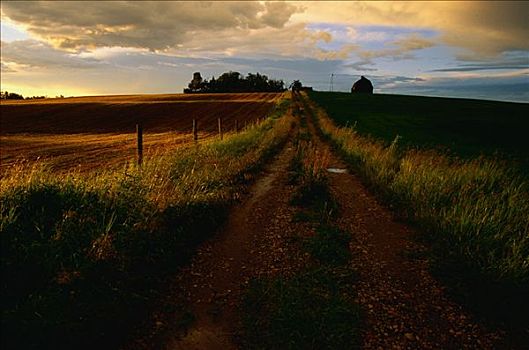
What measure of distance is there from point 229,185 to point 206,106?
43325 mm

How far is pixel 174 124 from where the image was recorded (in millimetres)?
36688

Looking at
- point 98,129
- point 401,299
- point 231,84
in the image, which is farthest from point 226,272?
point 231,84

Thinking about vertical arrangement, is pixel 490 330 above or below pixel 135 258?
below

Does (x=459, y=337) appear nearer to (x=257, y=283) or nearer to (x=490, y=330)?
(x=490, y=330)

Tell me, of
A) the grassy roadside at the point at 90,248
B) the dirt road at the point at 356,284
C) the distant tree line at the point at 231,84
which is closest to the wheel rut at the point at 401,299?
the dirt road at the point at 356,284

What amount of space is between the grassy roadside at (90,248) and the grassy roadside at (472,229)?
3.93 meters

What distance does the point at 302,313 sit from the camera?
13.8 feet

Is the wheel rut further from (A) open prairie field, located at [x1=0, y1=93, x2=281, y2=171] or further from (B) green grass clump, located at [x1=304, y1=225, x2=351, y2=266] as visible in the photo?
(A) open prairie field, located at [x1=0, y1=93, x2=281, y2=171]

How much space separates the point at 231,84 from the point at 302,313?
115 metres

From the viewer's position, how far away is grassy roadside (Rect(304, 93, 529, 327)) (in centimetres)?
468

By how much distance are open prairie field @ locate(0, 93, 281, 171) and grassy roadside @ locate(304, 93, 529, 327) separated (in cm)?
1070

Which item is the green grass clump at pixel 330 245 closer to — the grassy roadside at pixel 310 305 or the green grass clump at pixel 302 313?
the grassy roadside at pixel 310 305

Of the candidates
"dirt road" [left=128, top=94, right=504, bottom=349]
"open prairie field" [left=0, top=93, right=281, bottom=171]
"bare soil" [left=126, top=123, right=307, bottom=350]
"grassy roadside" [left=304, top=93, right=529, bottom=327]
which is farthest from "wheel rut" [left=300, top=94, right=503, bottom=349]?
"open prairie field" [left=0, top=93, right=281, bottom=171]

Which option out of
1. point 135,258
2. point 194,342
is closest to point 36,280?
point 135,258
